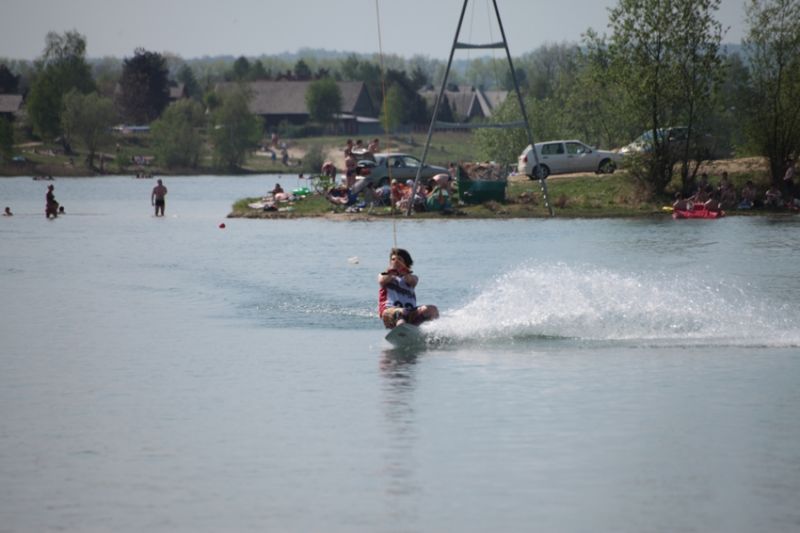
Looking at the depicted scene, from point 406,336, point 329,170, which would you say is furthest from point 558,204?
point 406,336

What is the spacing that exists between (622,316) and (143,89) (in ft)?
496

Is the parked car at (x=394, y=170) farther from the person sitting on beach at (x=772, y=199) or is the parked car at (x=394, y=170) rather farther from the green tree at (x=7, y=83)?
the green tree at (x=7, y=83)

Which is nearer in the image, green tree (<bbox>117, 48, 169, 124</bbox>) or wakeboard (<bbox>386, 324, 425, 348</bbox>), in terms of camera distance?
wakeboard (<bbox>386, 324, 425, 348</bbox>)

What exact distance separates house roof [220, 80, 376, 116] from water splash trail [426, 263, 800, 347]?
149350 mm

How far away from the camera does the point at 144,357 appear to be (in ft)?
71.3

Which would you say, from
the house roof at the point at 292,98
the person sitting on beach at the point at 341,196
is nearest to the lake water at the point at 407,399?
the person sitting on beach at the point at 341,196

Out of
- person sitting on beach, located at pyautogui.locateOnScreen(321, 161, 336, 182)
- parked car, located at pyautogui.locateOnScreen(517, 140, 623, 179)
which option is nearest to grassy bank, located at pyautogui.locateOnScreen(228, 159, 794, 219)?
person sitting on beach, located at pyautogui.locateOnScreen(321, 161, 336, 182)

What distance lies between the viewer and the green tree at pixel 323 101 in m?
173

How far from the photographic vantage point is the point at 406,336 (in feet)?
70.5

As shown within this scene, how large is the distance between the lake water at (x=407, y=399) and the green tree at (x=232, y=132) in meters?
97.4

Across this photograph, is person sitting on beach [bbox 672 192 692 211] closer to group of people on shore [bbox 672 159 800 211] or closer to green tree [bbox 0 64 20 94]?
group of people on shore [bbox 672 159 800 211]

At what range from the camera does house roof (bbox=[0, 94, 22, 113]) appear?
16927 centimetres

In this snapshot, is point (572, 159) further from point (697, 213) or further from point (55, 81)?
point (55, 81)

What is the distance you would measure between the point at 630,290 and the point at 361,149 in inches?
1210
